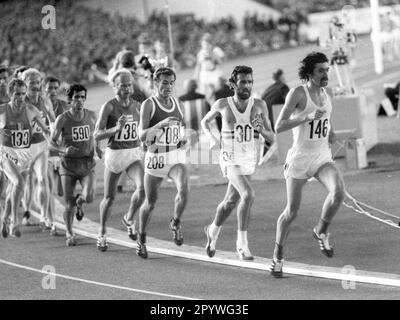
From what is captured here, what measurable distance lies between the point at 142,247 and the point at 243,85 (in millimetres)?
2483

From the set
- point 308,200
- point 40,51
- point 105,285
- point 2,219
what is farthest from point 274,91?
point 40,51

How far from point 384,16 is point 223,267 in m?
24.8

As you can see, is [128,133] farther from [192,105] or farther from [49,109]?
[192,105]

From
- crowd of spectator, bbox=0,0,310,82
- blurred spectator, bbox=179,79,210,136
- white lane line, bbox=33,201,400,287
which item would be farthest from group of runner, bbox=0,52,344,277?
crowd of spectator, bbox=0,0,310,82

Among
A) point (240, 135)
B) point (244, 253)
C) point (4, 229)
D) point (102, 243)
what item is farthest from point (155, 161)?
point (4, 229)

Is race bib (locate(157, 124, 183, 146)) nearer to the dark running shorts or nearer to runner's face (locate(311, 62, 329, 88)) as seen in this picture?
the dark running shorts

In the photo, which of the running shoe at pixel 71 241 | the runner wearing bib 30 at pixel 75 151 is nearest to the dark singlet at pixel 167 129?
the runner wearing bib 30 at pixel 75 151

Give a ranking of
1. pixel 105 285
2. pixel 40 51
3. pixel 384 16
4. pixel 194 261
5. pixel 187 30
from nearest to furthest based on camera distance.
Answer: pixel 105 285, pixel 194 261, pixel 384 16, pixel 40 51, pixel 187 30

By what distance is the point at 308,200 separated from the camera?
17.8 meters

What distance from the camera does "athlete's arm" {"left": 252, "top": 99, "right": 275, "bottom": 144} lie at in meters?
12.5

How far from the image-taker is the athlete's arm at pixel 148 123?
13438mm

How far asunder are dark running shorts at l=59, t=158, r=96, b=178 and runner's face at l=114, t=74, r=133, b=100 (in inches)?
52.1

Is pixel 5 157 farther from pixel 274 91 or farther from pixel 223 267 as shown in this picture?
pixel 274 91

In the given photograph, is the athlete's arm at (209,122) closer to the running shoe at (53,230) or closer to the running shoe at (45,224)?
the running shoe at (53,230)
